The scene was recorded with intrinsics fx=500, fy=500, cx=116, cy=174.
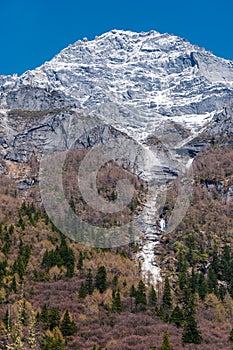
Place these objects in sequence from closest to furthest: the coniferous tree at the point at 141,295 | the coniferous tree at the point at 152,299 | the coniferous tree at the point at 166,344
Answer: the coniferous tree at the point at 166,344 < the coniferous tree at the point at 141,295 < the coniferous tree at the point at 152,299


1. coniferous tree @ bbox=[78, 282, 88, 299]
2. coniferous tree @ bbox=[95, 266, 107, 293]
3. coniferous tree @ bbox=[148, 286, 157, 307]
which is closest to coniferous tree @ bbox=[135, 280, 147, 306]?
coniferous tree @ bbox=[148, 286, 157, 307]

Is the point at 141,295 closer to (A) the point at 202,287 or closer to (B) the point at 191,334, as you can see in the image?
(A) the point at 202,287

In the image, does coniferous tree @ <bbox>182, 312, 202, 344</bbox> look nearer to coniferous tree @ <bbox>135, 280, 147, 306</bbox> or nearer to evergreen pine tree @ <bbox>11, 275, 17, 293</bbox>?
coniferous tree @ <bbox>135, 280, 147, 306</bbox>

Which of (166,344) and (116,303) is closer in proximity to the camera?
(166,344)

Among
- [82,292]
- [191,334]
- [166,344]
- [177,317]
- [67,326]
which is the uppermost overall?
[82,292]

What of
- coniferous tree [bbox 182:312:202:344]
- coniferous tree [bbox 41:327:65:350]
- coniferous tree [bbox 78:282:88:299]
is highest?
coniferous tree [bbox 78:282:88:299]

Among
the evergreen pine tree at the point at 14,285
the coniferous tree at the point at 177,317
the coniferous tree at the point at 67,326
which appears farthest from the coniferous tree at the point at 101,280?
the coniferous tree at the point at 67,326

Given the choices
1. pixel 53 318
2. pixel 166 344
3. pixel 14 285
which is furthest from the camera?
pixel 14 285

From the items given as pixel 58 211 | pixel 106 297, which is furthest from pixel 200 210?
pixel 106 297

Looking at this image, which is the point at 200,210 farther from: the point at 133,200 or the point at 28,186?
the point at 28,186

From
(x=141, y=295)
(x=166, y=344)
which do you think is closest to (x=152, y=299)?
(x=141, y=295)

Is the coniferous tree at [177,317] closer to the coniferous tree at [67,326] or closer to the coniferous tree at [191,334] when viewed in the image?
the coniferous tree at [191,334]
